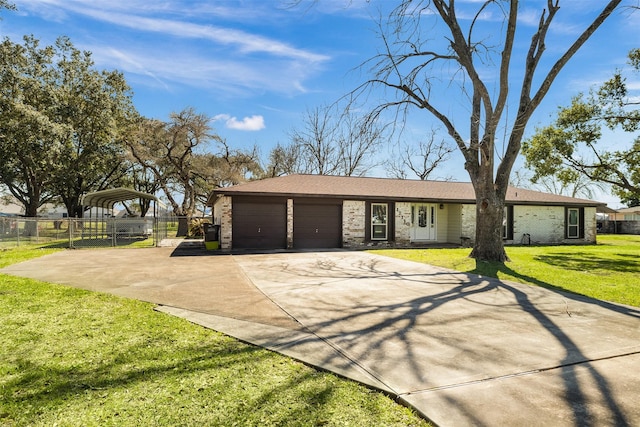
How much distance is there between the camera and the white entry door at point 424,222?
18.4 meters

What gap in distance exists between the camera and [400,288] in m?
7.32

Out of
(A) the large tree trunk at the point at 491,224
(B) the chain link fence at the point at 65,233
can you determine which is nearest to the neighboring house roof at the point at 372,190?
(B) the chain link fence at the point at 65,233

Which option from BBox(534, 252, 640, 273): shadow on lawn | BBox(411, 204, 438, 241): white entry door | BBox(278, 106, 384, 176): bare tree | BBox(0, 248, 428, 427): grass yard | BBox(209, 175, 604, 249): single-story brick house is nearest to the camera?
BBox(0, 248, 428, 427): grass yard

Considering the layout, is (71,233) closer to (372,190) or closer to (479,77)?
(372,190)

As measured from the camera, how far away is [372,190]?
17516 millimetres

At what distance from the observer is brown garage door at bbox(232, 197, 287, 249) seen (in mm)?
15047

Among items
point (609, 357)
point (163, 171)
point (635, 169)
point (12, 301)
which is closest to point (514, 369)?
point (609, 357)

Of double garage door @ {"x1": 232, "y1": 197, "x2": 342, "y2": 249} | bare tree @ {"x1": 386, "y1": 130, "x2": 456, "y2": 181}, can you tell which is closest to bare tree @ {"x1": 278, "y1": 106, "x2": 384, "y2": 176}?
bare tree @ {"x1": 386, "y1": 130, "x2": 456, "y2": 181}

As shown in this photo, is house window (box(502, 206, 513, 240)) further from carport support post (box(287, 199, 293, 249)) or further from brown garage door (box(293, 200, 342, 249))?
carport support post (box(287, 199, 293, 249))

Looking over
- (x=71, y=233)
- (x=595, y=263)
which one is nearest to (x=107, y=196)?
(x=71, y=233)

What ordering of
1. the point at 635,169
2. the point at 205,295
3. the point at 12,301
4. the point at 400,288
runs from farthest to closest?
the point at 635,169, the point at 400,288, the point at 205,295, the point at 12,301

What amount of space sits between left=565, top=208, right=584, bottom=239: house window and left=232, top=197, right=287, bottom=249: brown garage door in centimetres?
1642

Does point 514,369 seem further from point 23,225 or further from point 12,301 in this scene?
point 23,225

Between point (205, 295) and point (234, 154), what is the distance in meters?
28.5
